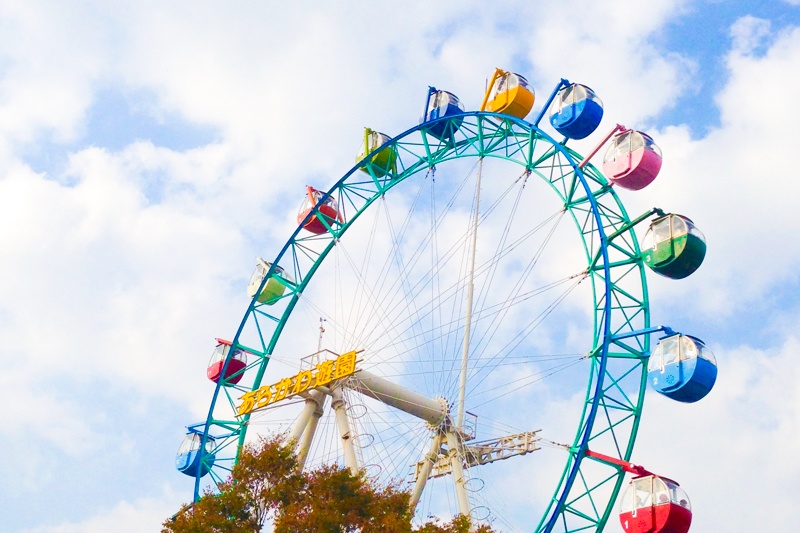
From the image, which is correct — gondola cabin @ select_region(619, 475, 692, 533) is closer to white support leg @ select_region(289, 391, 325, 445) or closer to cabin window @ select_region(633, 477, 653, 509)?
cabin window @ select_region(633, 477, 653, 509)

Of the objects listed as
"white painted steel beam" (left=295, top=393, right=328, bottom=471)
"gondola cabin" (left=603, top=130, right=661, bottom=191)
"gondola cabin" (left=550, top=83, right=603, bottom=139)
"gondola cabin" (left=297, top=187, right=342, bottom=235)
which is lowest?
"white painted steel beam" (left=295, top=393, right=328, bottom=471)

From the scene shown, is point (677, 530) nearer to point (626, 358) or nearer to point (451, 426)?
point (626, 358)

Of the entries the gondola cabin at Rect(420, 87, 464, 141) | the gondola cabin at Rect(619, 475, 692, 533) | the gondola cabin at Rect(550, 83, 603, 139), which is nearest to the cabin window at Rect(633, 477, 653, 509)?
the gondola cabin at Rect(619, 475, 692, 533)

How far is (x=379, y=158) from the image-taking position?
1155 inches

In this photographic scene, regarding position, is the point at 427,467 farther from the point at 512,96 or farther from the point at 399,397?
the point at 512,96

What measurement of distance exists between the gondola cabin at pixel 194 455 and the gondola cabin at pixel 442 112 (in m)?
10.6

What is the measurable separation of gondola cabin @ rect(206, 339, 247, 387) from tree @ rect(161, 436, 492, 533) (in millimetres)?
8483

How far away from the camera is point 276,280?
30078mm

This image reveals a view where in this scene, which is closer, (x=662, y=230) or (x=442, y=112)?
(x=662, y=230)

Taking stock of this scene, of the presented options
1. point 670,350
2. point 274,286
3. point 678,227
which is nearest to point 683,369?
point 670,350

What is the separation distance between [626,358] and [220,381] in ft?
42.1

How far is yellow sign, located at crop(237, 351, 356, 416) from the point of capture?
79.5ft

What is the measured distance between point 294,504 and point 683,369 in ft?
26.5

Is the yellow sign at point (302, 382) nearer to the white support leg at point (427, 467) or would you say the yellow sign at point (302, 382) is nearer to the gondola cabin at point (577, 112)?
the white support leg at point (427, 467)
